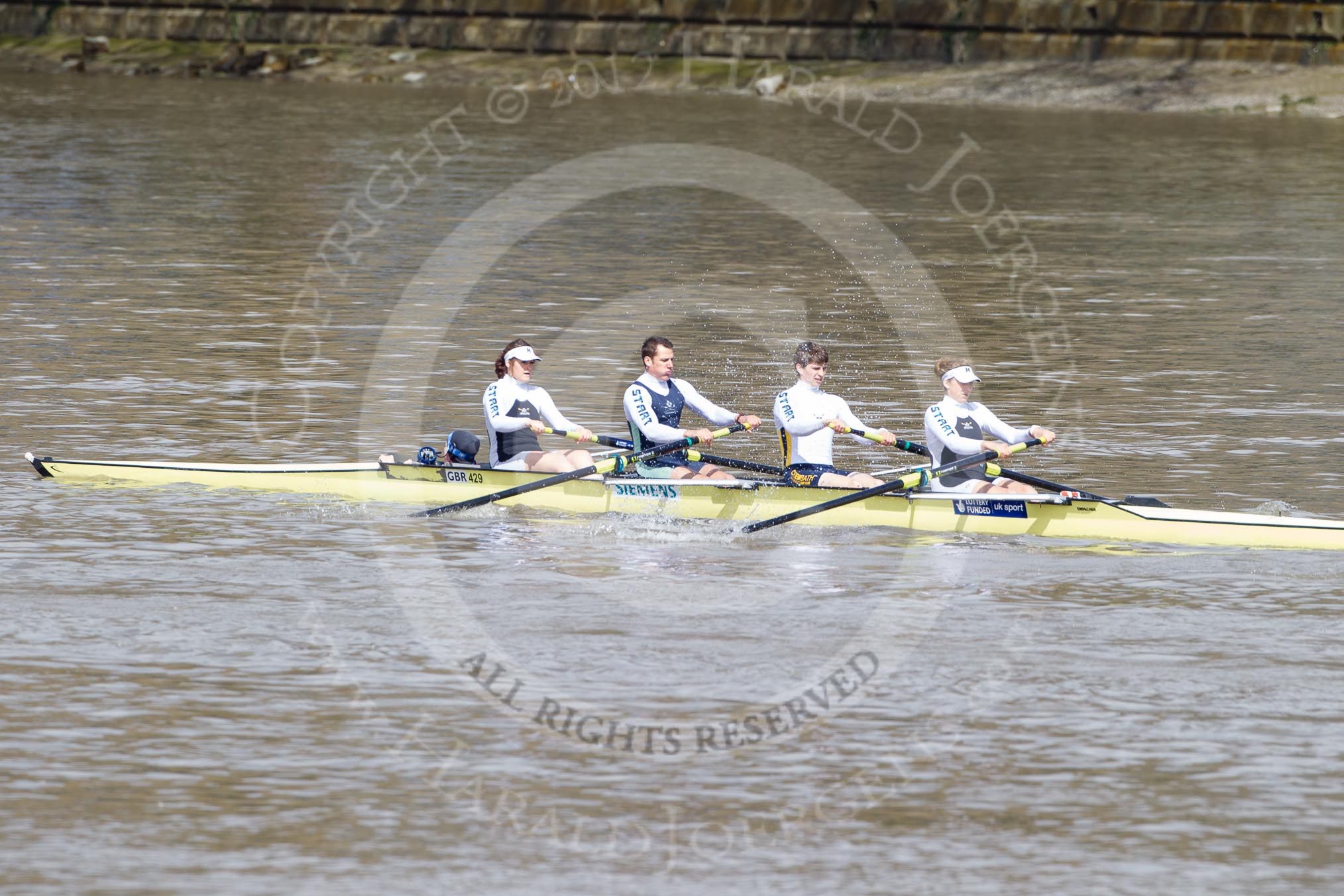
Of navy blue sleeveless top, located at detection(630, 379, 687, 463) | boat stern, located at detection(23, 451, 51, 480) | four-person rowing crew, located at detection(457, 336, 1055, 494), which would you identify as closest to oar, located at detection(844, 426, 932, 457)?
four-person rowing crew, located at detection(457, 336, 1055, 494)

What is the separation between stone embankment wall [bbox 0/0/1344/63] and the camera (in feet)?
192

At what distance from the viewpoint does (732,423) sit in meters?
17.0

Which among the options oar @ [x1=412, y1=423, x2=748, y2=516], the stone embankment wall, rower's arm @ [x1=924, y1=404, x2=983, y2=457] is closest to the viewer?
rower's arm @ [x1=924, y1=404, x2=983, y2=457]

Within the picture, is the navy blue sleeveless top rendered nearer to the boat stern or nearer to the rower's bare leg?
the rower's bare leg

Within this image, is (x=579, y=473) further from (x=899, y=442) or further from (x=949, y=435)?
(x=949, y=435)

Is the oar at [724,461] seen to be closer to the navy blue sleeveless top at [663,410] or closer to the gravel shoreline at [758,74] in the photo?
the navy blue sleeveless top at [663,410]

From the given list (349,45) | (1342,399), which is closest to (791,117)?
(349,45)

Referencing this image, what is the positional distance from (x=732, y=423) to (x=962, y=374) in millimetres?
1990

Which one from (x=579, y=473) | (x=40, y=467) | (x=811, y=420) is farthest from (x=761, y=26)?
(x=579, y=473)

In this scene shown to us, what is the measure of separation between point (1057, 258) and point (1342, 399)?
11.4 m

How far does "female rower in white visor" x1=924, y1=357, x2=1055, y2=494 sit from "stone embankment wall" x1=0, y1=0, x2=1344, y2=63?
44.5 metres

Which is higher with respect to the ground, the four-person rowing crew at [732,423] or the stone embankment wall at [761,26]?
the stone embankment wall at [761,26]

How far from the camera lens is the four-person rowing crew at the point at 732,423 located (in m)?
16.2

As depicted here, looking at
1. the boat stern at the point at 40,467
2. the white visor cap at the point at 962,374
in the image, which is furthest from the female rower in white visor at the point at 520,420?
the boat stern at the point at 40,467
